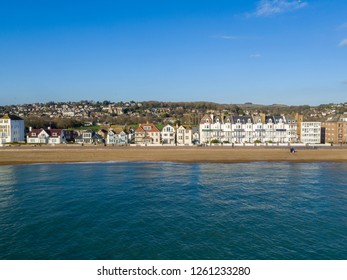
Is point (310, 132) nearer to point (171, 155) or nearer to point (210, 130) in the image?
point (210, 130)

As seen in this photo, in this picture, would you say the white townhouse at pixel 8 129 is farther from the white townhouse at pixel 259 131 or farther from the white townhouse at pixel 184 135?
the white townhouse at pixel 259 131

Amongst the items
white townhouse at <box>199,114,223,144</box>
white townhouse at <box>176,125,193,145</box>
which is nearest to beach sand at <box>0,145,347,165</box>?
white townhouse at <box>199,114,223,144</box>

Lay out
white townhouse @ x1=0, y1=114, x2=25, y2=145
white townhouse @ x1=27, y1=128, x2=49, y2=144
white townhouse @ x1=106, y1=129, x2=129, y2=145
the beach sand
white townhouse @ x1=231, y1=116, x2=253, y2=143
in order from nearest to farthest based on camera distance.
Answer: the beach sand < white townhouse @ x1=0, y1=114, x2=25, y2=145 < white townhouse @ x1=27, y1=128, x2=49, y2=144 < white townhouse @ x1=231, y1=116, x2=253, y2=143 < white townhouse @ x1=106, y1=129, x2=129, y2=145

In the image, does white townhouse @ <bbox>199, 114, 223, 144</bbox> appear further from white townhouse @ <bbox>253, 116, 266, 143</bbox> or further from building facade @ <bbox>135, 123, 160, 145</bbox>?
building facade @ <bbox>135, 123, 160, 145</bbox>

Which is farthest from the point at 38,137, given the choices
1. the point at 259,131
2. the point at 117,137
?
the point at 259,131
